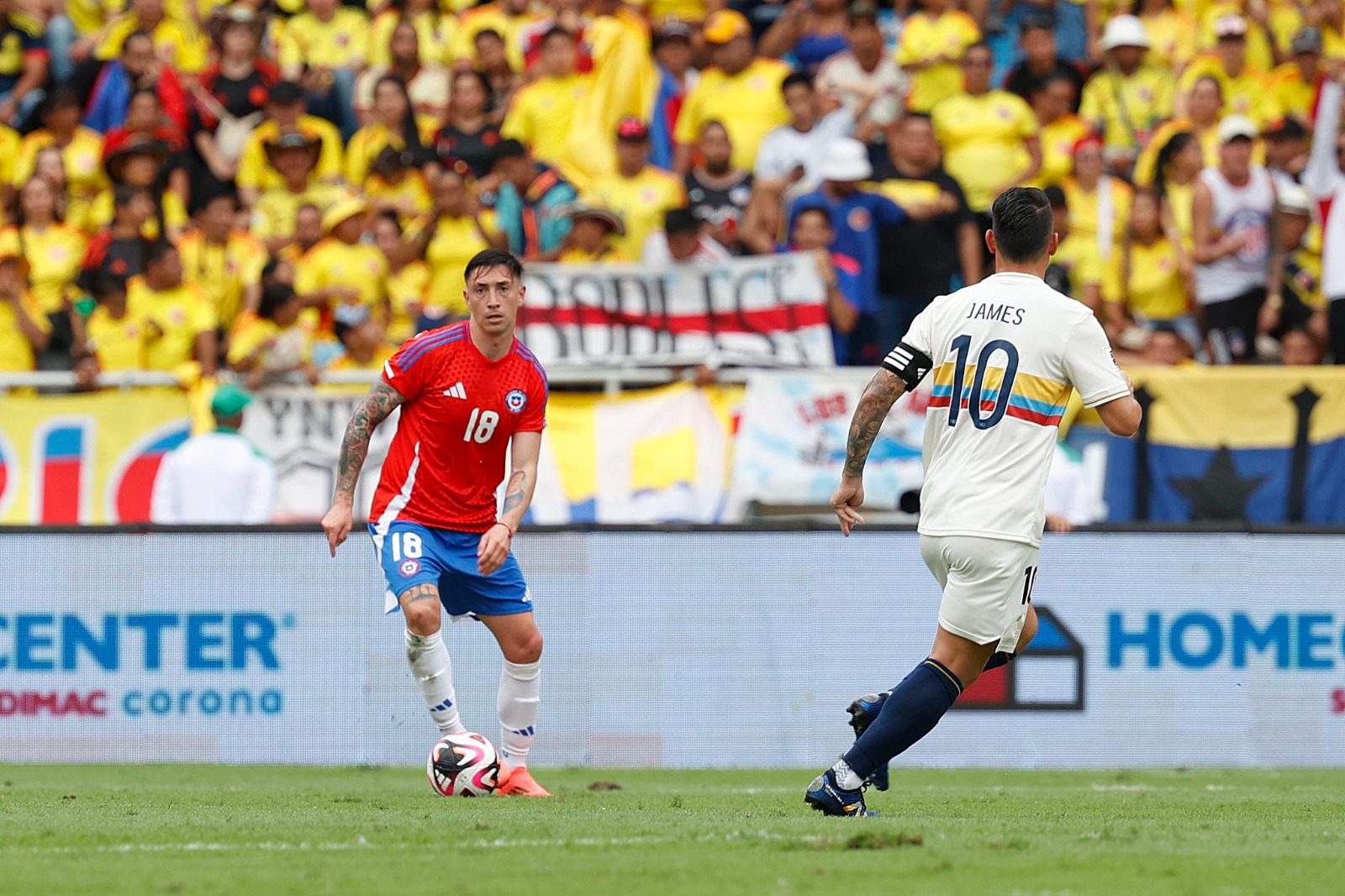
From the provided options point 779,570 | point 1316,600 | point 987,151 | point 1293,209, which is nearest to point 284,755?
point 779,570

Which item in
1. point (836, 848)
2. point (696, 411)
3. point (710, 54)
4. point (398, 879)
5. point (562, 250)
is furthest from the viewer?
point (710, 54)

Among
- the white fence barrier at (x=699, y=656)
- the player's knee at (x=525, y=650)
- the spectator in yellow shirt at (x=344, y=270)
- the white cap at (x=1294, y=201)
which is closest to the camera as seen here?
the player's knee at (x=525, y=650)

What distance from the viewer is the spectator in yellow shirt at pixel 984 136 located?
1652 centimetres

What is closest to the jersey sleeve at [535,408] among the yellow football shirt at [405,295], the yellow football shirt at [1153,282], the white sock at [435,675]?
the white sock at [435,675]

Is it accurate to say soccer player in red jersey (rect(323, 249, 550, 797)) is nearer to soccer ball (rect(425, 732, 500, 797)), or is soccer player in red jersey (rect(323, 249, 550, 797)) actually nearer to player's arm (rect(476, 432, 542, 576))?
player's arm (rect(476, 432, 542, 576))

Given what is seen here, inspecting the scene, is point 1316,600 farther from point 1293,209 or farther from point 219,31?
point 219,31

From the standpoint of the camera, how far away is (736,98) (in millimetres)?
17156

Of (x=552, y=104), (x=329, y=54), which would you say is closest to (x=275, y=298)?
(x=552, y=104)

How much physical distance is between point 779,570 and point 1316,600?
11.0ft

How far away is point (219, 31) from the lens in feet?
60.5

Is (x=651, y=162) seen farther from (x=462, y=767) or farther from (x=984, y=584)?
(x=984, y=584)

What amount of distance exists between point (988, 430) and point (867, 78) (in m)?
10.3

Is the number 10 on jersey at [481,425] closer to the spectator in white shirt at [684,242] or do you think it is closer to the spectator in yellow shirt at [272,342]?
the spectator in yellow shirt at [272,342]

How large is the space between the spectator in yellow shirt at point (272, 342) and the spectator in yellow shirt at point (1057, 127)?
19.8 feet
